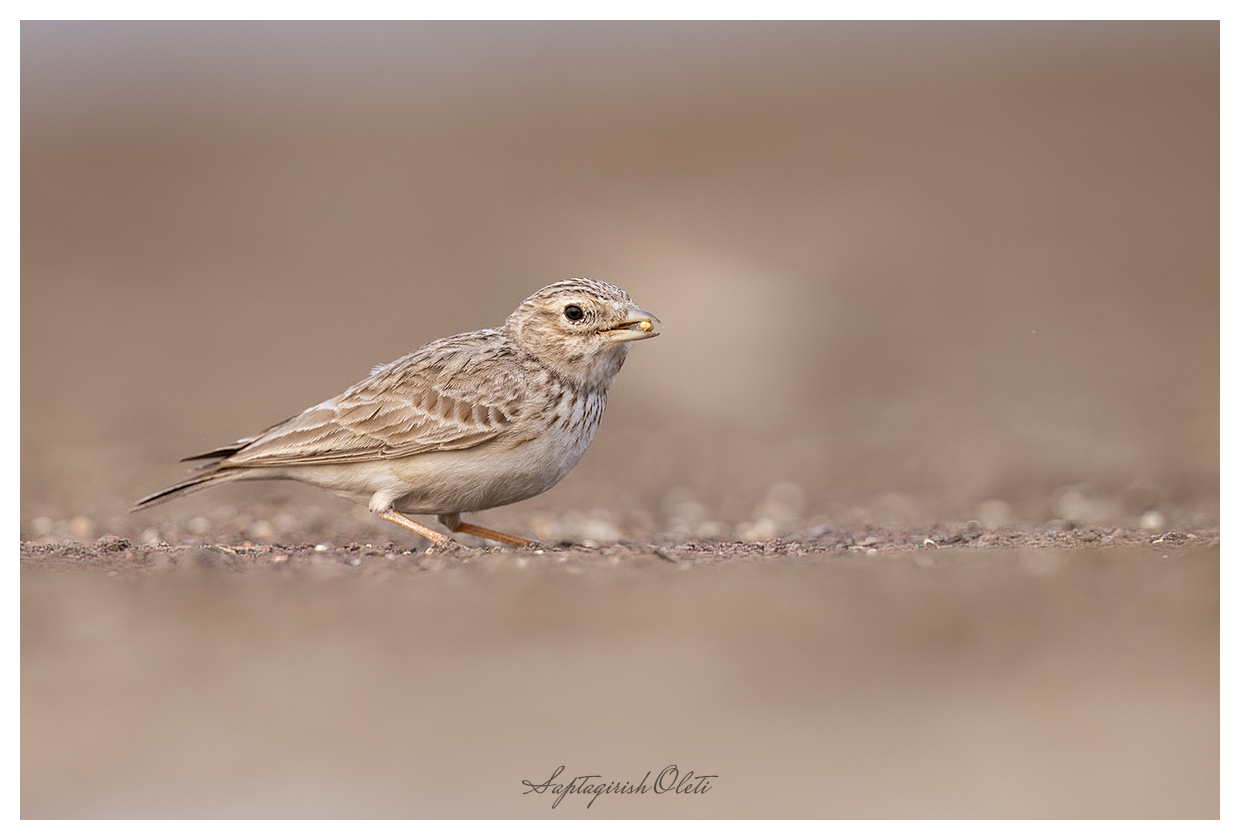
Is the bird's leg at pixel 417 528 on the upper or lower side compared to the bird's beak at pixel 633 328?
lower

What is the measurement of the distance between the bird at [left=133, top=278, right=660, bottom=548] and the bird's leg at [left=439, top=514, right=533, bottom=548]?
385 millimetres

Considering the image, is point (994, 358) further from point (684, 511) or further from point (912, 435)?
point (684, 511)

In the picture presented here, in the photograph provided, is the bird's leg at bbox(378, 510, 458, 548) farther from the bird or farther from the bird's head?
the bird's head

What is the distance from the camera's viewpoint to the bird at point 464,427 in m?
8.48

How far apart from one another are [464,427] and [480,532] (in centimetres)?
113

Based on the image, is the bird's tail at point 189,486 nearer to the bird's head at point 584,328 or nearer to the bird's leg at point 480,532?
the bird's leg at point 480,532

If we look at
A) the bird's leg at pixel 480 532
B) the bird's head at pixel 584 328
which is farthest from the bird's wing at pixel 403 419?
the bird's leg at pixel 480 532

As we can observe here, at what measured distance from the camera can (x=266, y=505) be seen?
1200cm

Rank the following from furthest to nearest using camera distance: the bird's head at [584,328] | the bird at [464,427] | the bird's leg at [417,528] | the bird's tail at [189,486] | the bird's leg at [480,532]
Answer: the bird's leg at [480,532] < the bird's head at [584,328] < the bird's leg at [417,528] < the bird at [464,427] < the bird's tail at [189,486]

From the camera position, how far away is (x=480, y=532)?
9.34m

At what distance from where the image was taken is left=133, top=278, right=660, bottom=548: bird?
848 cm

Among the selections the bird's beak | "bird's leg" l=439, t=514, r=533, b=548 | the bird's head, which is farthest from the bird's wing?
"bird's leg" l=439, t=514, r=533, b=548

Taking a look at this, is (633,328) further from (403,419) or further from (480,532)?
(480,532)

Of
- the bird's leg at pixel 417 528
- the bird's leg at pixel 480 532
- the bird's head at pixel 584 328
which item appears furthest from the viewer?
the bird's leg at pixel 480 532
